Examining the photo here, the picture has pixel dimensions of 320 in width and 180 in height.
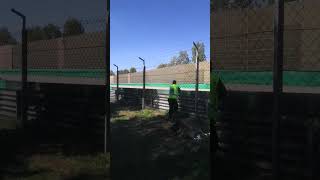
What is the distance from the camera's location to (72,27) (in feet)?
8.88

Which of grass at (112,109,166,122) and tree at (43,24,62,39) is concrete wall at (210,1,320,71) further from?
tree at (43,24,62,39)

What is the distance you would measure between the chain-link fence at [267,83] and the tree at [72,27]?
0.92 m

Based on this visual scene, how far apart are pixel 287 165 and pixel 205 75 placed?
99 centimetres

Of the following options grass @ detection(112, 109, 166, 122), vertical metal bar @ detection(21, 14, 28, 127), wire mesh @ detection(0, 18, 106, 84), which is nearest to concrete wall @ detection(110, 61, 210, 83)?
grass @ detection(112, 109, 166, 122)

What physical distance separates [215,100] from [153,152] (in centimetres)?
53

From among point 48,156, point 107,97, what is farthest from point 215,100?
point 48,156

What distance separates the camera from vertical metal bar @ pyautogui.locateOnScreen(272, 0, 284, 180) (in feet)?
7.97

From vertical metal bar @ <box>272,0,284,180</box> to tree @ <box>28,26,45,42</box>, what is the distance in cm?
161

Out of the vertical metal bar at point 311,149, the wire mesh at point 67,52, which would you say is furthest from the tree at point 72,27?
the vertical metal bar at point 311,149

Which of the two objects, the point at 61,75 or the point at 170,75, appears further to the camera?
the point at 61,75

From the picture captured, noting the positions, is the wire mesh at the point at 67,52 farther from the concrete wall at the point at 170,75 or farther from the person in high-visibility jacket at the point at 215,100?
the person in high-visibility jacket at the point at 215,100

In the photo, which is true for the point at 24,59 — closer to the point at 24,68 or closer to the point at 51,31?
the point at 24,68

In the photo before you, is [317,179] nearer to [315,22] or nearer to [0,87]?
[315,22]

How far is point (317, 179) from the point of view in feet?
9.05
